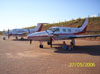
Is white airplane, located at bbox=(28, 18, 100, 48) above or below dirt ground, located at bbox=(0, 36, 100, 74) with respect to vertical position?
above

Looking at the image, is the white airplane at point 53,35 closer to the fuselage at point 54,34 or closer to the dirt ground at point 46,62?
the fuselage at point 54,34

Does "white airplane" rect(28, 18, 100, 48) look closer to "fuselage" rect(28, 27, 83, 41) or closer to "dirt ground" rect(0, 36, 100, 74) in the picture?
"fuselage" rect(28, 27, 83, 41)

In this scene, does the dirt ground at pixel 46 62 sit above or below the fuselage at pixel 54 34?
below

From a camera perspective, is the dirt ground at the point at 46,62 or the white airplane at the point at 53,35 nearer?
the dirt ground at the point at 46,62

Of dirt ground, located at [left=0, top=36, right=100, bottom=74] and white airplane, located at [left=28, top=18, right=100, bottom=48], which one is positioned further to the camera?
white airplane, located at [left=28, top=18, right=100, bottom=48]

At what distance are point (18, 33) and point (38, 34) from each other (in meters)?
20.7

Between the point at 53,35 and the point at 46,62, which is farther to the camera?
the point at 53,35

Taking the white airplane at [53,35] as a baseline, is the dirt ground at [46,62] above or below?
below

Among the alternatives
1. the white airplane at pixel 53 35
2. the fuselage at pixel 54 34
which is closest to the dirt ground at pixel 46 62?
the white airplane at pixel 53 35

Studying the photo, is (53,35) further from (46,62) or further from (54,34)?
(46,62)

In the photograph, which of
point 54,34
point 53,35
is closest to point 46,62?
point 53,35

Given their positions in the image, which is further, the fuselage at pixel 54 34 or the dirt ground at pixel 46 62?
the fuselage at pixel 54 34

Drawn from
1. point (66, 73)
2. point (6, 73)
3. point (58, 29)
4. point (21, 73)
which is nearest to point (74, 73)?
point (66, 73)

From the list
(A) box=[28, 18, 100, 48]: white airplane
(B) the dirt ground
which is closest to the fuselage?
(A) box=[28, 18, 100, 48]: white airplane
